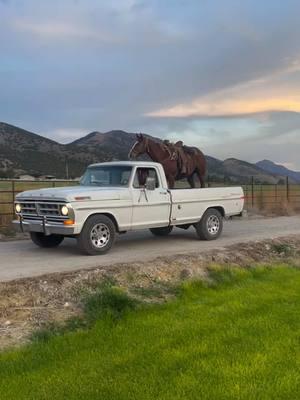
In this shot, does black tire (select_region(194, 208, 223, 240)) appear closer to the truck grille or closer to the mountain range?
the truck grille

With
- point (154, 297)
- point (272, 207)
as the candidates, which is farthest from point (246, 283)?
point (272, 207)

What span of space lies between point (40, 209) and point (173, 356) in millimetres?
6472

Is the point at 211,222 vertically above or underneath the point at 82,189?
underneath

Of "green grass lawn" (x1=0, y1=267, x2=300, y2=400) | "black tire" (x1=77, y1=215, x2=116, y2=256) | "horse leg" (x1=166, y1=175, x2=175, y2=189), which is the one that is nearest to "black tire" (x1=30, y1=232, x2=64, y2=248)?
"black tire" (x1=77, y1=215, x2=116, y2=256)

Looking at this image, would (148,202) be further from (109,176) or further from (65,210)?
(65,210)

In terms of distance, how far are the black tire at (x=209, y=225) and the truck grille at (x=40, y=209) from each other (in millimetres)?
4344

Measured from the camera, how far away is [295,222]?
798 inches

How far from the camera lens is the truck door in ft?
39.2

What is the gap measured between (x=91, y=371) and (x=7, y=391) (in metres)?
0.79

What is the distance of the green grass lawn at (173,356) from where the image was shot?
Answer: 4.62 m

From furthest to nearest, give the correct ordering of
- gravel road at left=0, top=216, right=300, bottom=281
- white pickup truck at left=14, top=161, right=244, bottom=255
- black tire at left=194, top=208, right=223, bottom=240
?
black tire at left=194, top=208, right=223, bottom=240
white pickup truck at left=14, top=161, right=244, bottom=255
gravel road at left=0, top=216, right=300, bottom=281

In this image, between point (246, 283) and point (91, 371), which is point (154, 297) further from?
point (91, 371)

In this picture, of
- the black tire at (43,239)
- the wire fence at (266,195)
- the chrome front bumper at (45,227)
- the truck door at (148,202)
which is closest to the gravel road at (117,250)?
the black tire at (43,239)

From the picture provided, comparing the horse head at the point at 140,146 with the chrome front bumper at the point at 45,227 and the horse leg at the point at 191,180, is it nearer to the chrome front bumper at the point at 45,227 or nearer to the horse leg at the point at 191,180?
the horse leg at the point at 191,180
